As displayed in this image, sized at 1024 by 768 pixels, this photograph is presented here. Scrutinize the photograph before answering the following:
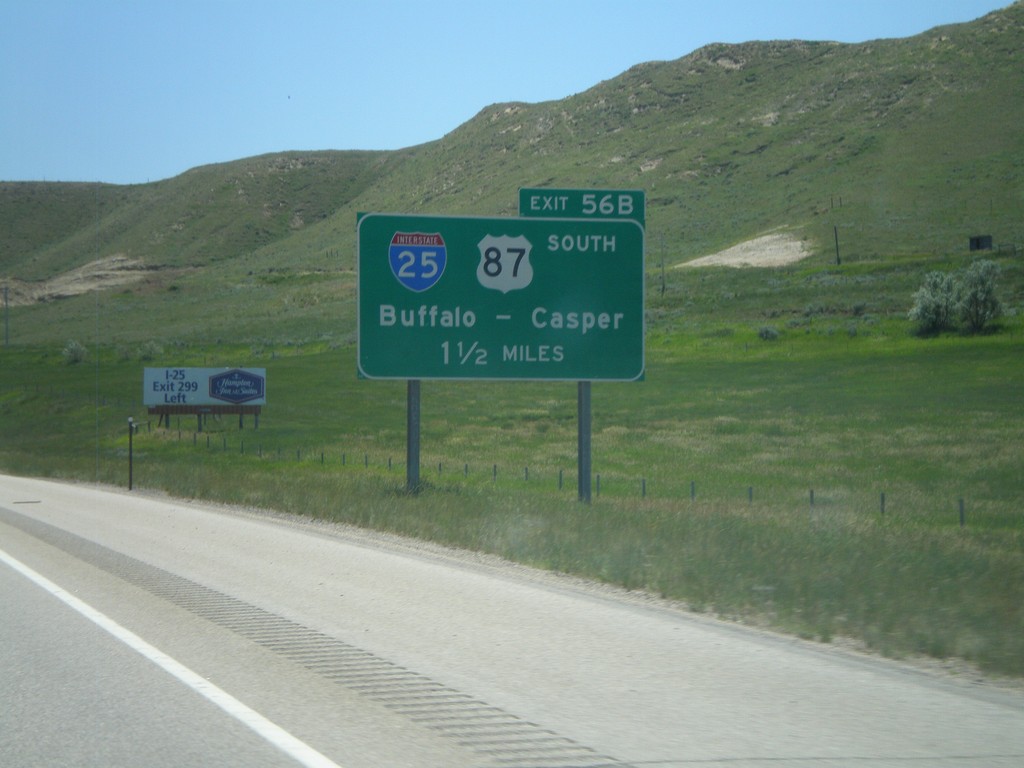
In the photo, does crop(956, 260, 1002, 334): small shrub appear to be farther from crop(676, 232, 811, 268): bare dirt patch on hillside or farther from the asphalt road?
the asphalt road

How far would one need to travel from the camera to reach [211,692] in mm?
7484

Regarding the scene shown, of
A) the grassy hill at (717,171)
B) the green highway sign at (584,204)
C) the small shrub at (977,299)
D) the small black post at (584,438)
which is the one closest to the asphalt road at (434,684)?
the small black post at (584,438)

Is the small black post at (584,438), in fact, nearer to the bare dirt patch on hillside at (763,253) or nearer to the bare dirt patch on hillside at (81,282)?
the bare dirt patch on hillside at (763,253)

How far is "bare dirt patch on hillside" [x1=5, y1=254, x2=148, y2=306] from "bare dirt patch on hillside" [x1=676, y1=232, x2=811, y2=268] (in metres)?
87.2

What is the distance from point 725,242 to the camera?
123 m

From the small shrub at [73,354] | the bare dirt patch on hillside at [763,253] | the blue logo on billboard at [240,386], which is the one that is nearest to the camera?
the blue logo on billboard at [240,386]

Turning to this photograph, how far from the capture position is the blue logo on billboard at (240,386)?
58.4 metres

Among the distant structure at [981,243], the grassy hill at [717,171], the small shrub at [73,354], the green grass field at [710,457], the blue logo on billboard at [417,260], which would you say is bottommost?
the green grass field at [710,457]

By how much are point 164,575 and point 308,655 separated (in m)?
5.10

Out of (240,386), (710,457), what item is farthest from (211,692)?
(240,386)

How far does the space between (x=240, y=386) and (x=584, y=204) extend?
128 feet

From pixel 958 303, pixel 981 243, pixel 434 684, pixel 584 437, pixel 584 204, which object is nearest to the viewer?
pixel 434 684

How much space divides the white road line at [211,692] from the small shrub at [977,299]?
219 feet

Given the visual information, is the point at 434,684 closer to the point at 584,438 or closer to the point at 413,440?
the point at 584,438
